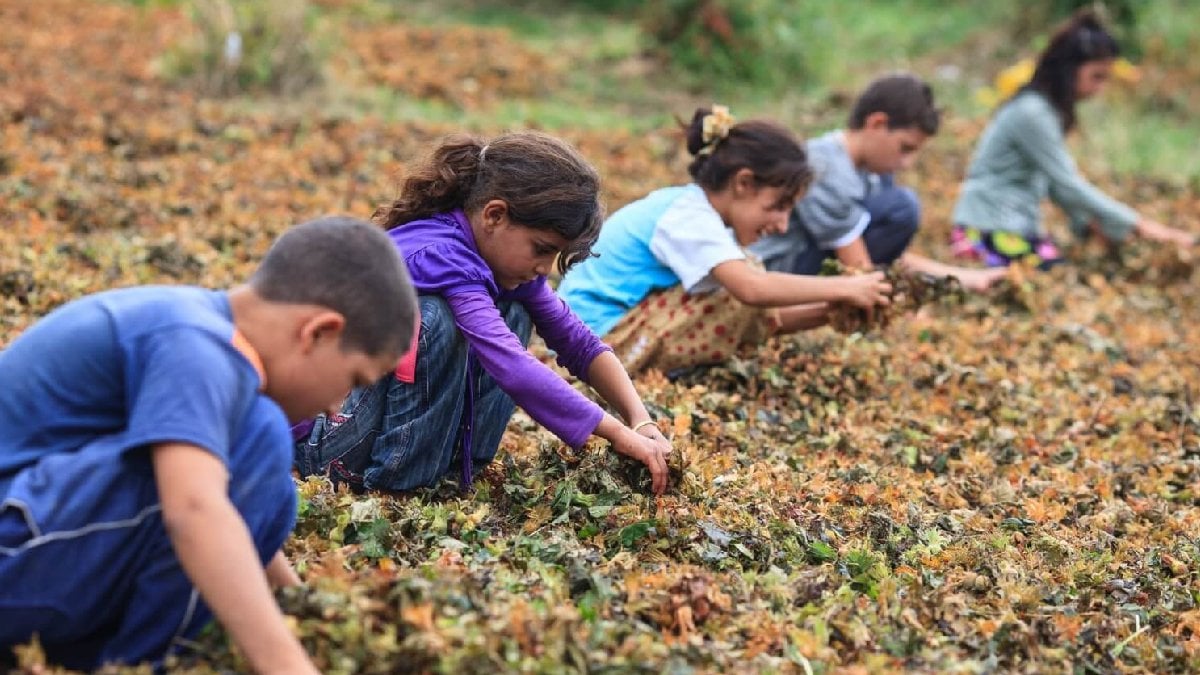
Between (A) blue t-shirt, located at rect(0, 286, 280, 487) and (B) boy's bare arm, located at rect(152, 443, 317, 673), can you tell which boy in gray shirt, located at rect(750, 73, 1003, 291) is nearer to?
(A) blue t-shirt, located at rect(0, 286, 280, 487)

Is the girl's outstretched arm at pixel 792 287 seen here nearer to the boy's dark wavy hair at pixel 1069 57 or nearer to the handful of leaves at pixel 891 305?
the handful of leaves at pixel 891 305

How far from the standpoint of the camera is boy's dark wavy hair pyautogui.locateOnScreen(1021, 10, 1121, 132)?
7535 mm

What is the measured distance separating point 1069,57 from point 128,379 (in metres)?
6.74

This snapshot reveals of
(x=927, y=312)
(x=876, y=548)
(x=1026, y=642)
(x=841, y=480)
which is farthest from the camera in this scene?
(x=927, y=312)

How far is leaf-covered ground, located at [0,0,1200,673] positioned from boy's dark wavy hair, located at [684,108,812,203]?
2.41 ft

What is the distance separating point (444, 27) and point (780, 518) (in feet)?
36.2

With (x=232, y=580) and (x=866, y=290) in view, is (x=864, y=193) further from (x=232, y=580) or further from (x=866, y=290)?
(x=232, y=580)

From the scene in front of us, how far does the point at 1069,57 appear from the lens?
7.62 m

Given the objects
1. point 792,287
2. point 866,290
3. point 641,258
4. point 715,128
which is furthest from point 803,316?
point 715,128

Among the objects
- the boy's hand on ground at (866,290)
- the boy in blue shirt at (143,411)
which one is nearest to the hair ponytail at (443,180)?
the boy in blue shirt at (143,411)

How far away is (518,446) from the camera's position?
409 centimetres

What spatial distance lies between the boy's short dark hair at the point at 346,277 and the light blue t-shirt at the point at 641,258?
249 centimetres

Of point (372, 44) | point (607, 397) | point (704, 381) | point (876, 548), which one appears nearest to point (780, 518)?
point (876, 548)

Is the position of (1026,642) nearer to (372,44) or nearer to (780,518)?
(780,518)
